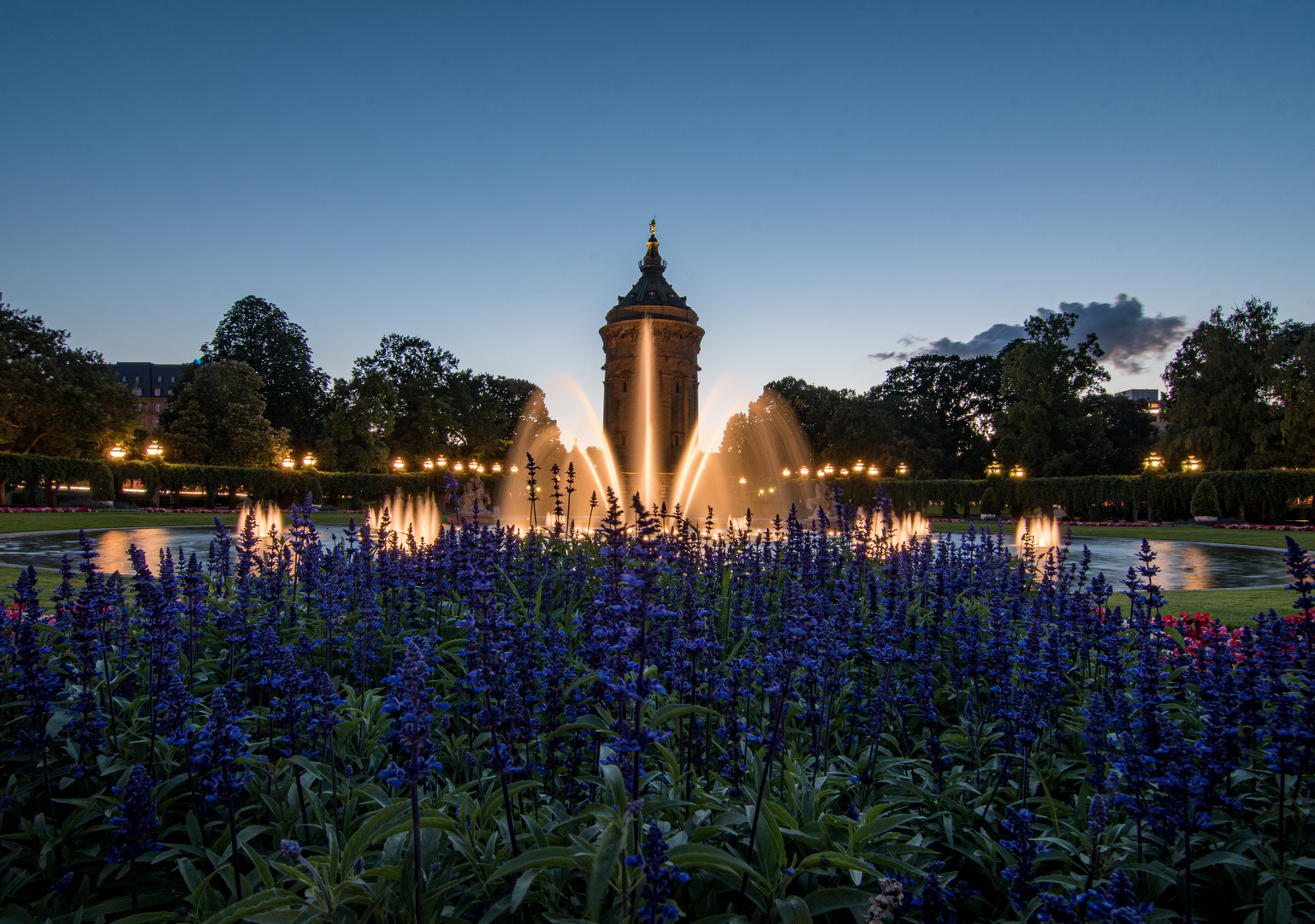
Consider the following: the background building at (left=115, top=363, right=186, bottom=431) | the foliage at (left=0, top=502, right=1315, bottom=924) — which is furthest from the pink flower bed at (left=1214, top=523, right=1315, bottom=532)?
the background building at (left=115, top=363, right=186, bottom=431)

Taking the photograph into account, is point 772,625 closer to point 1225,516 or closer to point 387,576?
point 387,576

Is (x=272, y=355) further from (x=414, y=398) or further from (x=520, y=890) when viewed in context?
(x=520, y=890)

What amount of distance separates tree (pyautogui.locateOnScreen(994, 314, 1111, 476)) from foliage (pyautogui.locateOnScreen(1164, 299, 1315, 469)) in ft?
18.0

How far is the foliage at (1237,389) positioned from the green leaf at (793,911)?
182ft

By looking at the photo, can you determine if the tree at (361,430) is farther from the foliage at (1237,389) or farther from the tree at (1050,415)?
the foliage at (1237,389)

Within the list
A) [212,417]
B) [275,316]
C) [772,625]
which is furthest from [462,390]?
[772,625]

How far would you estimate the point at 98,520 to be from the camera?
89.6 feet

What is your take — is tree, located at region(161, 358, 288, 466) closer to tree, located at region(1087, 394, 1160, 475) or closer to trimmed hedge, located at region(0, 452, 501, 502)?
trimmed hedge, located at region(0, 452, 501, 502)

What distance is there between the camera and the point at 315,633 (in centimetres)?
619

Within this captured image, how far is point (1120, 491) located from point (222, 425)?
2254 inches

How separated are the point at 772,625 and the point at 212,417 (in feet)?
173

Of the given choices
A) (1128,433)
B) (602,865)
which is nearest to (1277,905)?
(602,865)

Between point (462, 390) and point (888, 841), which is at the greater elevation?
point (462, 390)

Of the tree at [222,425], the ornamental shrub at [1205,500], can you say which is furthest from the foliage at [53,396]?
the ornamental shrub at [1205,500]
